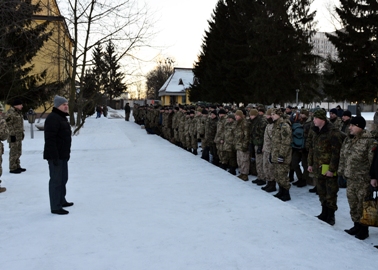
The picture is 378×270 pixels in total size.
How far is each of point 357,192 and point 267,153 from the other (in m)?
3.07

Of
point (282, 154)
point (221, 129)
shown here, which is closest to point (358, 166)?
point (282, 154)

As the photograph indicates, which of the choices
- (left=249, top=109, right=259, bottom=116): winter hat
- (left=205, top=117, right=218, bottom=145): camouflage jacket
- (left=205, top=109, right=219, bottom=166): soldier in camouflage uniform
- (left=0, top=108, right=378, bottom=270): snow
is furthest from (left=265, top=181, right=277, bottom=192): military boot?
(left=205, top=117, right=218, bottom=145): camouflage jacket

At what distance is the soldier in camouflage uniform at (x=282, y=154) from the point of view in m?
7.69

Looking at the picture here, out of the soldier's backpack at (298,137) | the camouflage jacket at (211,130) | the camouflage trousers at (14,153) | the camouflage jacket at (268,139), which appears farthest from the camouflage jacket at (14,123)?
the soldier's backpack at (298,137)

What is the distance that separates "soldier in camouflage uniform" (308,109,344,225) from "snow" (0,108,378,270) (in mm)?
336

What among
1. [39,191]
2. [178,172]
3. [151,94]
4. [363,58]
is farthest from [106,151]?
[151,94]

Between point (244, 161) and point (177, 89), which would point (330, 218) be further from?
Result: point (177, 89)

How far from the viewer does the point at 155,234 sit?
5.46 meters

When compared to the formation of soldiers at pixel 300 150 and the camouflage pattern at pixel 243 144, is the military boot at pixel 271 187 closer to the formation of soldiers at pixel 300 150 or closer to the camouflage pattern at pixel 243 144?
the formation of soldiers at pixel 300 150

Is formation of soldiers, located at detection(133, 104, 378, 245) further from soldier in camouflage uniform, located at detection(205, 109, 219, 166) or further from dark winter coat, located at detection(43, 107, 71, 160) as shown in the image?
dark winter coat, located at detection(43, 107, 71, 160)

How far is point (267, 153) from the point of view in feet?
28.3

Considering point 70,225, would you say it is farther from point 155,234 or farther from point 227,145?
point 227,145

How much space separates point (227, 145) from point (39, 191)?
4905 millimetres

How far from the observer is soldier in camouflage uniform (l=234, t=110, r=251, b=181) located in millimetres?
9766
